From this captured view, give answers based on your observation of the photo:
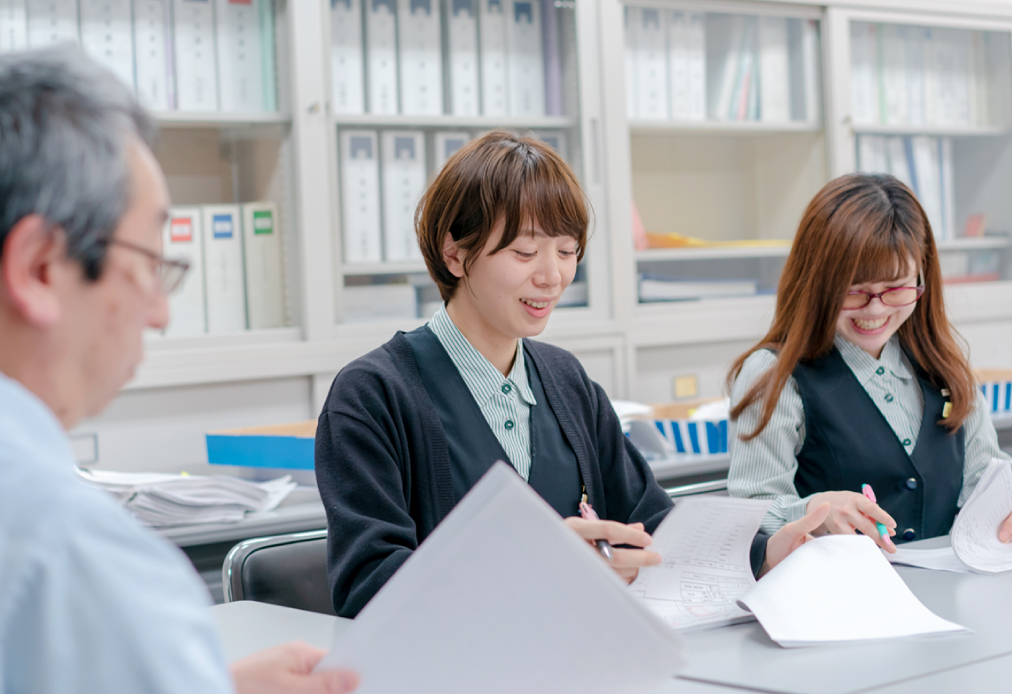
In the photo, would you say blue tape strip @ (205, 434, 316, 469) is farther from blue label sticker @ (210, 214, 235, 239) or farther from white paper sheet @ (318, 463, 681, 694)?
white paper sheet @ (318, 463, 681, 694)

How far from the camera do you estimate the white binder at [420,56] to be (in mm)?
2498

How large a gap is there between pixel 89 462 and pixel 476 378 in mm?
1280

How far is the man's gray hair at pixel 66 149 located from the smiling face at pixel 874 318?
4.04ft

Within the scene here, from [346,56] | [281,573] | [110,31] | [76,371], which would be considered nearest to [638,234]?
[346,56]

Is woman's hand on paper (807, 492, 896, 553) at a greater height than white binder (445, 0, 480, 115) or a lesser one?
lesser

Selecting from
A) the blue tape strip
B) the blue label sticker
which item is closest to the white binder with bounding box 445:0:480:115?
the blue label sticker

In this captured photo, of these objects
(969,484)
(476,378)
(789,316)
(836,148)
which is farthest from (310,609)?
(836,148)

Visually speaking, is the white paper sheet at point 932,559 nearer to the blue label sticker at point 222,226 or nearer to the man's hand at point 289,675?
the man's hand at point 289,675

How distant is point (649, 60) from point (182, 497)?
72.7 inches

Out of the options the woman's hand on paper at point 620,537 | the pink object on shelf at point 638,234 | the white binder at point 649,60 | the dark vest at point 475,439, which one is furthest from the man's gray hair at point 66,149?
the white binder at point 649,60

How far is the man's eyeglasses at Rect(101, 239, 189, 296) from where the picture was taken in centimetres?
50

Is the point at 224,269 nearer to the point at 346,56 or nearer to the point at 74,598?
the point at 346,56

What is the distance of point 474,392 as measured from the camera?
122 cm

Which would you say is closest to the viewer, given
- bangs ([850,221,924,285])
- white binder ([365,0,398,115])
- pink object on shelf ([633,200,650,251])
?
bangs ([850,221,924,285])
